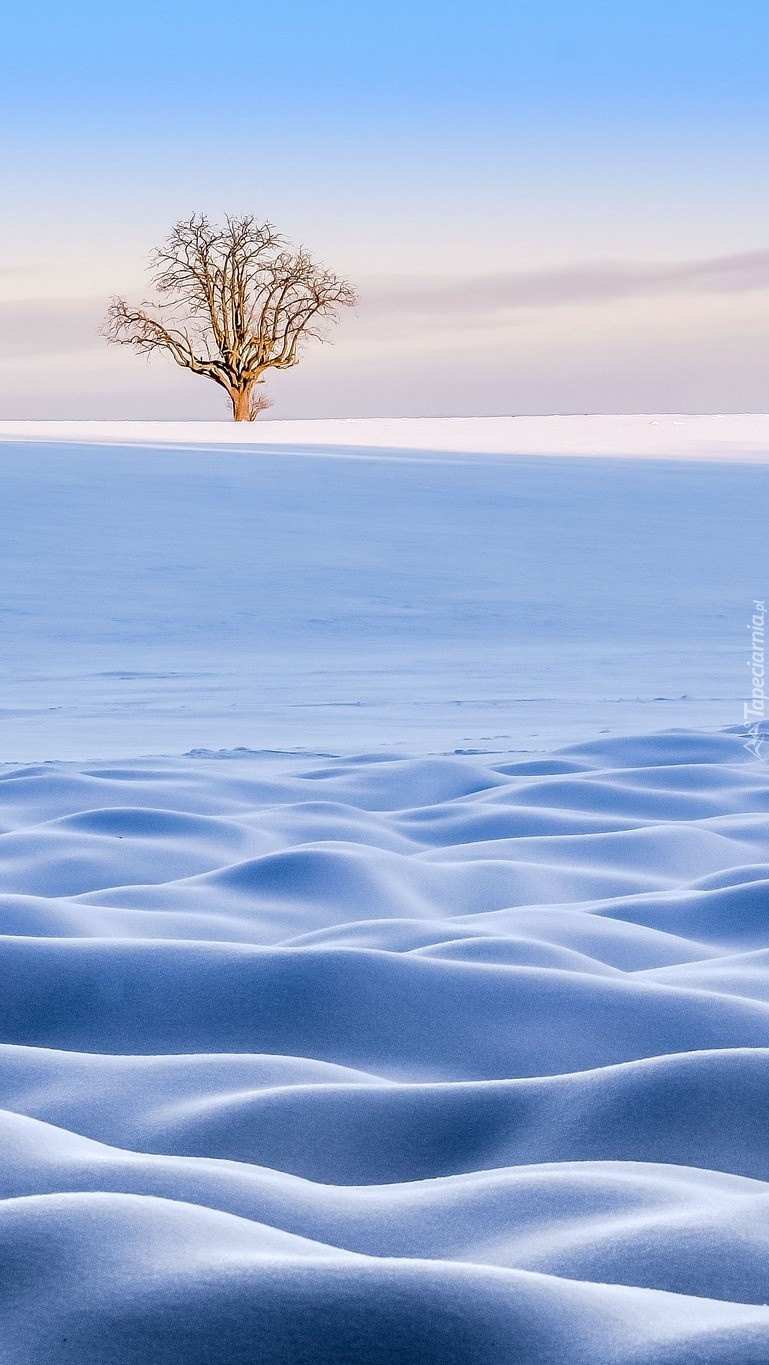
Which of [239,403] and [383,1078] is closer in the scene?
[383,1078]

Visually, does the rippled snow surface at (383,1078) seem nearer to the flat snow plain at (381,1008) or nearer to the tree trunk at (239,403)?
the flat snow plain at (381,1008)

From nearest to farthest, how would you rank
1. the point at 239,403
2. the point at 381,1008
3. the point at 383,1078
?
the point at 383,1078
the point at 381,1008
the point at 239,403

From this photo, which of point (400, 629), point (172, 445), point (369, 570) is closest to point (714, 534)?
point (369, 570)

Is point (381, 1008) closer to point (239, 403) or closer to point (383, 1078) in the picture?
point (383, 1078)

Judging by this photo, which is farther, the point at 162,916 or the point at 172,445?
the point at 172,445

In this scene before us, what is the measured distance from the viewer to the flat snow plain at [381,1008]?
71 cm

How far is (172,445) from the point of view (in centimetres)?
1023

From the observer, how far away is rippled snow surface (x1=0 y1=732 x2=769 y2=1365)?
703mm

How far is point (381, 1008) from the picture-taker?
1443mm

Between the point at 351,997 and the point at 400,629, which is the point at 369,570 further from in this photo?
the point at 351,997

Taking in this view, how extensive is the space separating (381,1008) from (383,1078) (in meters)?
0.13

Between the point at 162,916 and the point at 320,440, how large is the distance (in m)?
9.79

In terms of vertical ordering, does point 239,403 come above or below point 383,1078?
above

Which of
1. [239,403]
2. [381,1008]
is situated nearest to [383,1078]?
[381,1008]
